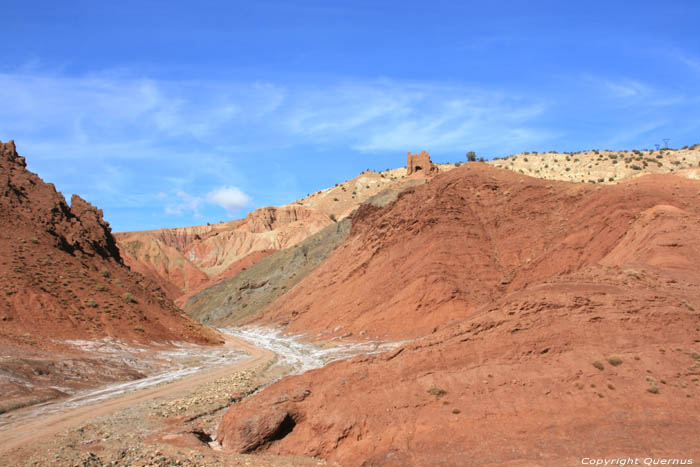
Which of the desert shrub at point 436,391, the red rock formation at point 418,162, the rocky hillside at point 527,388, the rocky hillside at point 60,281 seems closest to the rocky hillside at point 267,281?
the red rock formation at point 418,162

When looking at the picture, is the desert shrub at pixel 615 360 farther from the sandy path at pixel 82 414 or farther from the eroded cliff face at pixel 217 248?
the eroded cliff face at pixel 217 248

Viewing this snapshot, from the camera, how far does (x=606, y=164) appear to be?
55031 millimetres

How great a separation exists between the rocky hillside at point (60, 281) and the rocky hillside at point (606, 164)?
36.0m

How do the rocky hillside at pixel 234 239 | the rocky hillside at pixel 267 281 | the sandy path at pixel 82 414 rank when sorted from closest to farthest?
the sandy path at pixel 82 414
the rocky hillside at pixel 267 281
the rocky hillside at pixel 234 239

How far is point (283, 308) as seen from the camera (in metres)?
42.5

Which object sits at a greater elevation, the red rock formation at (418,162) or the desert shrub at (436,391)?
the red rock formation at (418,162)

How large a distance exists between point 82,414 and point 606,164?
56269 millimetres

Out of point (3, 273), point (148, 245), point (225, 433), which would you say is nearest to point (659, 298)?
point (225, 433)

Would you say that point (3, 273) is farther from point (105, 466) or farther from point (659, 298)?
point (659, 298)

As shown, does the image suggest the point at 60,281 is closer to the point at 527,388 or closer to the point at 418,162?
the point at 527,388

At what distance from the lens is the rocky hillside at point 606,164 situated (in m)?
50.1

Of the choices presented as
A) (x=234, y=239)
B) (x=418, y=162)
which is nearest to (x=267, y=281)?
(x=418, y=162)

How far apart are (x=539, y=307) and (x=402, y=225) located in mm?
24871

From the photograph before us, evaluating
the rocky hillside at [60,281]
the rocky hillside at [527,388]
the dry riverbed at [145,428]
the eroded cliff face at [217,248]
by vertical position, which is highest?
the eroded cliff face at [217,248]
